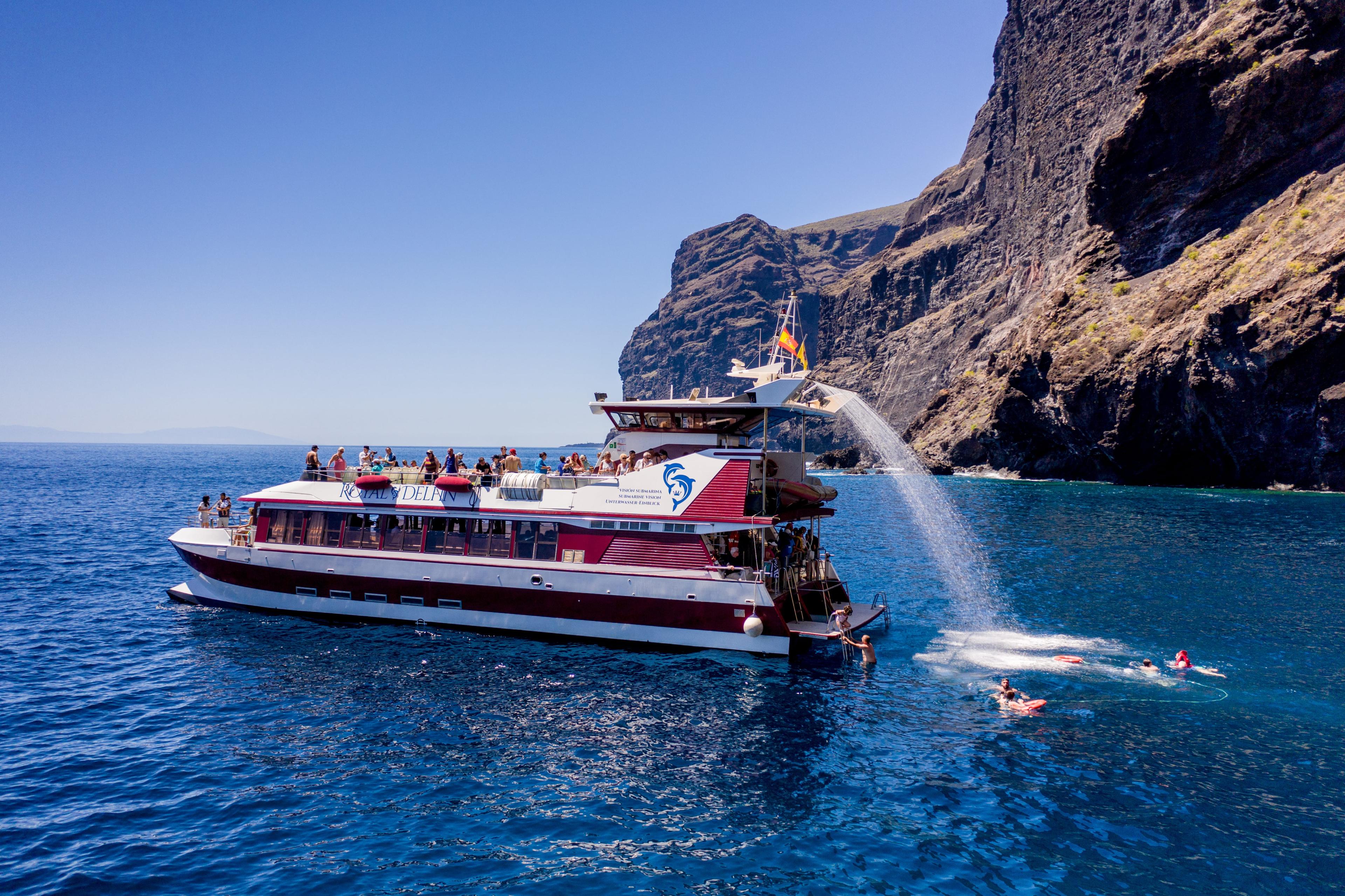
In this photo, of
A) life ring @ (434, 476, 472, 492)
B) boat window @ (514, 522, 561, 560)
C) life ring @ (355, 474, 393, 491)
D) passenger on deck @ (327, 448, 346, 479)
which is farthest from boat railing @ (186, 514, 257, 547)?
boat window @ (514, 522, 561, 560)

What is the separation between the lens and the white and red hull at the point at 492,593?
20750 mm

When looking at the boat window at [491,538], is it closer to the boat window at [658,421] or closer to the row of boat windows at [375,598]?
the row of boat windows at [375,598]

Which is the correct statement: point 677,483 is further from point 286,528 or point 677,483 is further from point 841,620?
point 286,528

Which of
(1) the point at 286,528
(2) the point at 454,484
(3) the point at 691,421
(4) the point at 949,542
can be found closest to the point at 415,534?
(2) the point at 454,484

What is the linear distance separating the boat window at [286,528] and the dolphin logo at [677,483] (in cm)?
1309

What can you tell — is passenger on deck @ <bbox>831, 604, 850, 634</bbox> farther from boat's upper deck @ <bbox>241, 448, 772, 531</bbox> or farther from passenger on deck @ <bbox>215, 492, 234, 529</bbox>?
passenger on deck @ <bbox>215, 492, 234, 529</bbox>

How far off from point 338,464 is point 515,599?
9.06 m

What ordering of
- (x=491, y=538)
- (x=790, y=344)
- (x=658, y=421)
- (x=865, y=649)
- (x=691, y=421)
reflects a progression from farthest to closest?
(x=658, y=421), (x=491, y=538), (x=691, y=421), (x=790, y=344), (x=865, y=649)

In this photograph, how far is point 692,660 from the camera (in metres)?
20.6

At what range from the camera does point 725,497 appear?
68.4 feet

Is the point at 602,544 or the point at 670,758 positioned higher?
the point at 602,544

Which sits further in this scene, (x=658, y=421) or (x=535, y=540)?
(x=658, y=421)

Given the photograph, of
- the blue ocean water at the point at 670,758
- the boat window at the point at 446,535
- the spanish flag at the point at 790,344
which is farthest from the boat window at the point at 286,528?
the spanish flag at the point at 790,344

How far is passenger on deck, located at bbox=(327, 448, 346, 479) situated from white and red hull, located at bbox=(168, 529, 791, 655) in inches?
107
